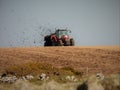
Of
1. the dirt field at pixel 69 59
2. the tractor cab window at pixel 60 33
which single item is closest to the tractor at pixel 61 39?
the tractor cab window at pixel 60 33

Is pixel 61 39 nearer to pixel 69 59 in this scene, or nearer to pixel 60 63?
pixel 69 59

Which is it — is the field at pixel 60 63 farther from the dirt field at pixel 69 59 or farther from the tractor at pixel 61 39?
the tractor at pixel 61 39

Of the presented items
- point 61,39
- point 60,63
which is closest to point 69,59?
point 60,63

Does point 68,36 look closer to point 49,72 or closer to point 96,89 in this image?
point 49,72

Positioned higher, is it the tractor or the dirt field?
the tractor

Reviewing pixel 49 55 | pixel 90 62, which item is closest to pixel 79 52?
pixel 49 55

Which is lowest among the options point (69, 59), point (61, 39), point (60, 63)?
point (60, 63)

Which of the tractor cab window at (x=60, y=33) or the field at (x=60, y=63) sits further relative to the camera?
the tractor cab window at (x=60, y=33)

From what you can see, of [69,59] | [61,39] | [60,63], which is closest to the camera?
[60,63]

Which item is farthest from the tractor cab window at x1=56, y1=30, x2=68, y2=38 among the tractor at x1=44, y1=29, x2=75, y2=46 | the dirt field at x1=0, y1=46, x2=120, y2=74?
the dirt field at x1=0, y1=46, x2=120, y2=74

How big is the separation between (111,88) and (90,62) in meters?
Answer: 11.4

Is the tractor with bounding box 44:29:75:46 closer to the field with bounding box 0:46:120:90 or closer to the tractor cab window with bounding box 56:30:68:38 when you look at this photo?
the tractor cab window with bounding box 56:30:68:38

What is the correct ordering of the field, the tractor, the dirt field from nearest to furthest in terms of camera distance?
the field, the dirt field, the tractor

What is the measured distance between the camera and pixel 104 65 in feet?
47.7
